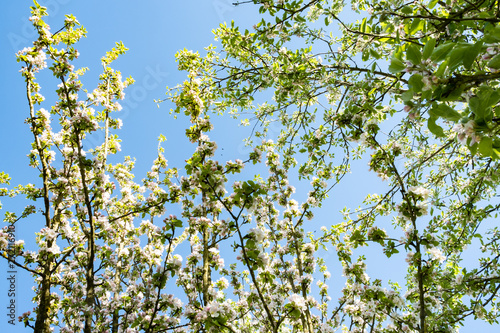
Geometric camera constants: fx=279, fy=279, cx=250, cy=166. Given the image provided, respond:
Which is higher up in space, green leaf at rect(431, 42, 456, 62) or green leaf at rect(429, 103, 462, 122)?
green leaf at rect(431, 42, 456, 62)

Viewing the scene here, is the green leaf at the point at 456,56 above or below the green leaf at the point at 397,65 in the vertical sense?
below

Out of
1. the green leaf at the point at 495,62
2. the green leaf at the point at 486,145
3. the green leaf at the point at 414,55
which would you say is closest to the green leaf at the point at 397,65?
the green leaf at the point at 414,55

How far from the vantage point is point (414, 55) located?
3.98 ft

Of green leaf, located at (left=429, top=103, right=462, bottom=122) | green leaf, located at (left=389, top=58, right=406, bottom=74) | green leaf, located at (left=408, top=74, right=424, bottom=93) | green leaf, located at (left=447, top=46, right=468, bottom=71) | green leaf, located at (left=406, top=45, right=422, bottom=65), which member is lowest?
green leaf, located at (left=429, top=103, right=462, bottom=122)

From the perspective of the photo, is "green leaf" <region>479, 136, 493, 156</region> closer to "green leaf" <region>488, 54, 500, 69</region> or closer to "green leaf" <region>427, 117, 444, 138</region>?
"green leaf" <region>427, 117, 444, 138</region>

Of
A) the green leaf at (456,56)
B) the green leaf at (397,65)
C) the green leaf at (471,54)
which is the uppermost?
the green leaf at (397,65)

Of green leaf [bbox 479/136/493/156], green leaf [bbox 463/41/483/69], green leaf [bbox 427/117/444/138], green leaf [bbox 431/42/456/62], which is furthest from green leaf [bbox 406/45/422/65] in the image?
green leaf [bbox 479/136/493/156]

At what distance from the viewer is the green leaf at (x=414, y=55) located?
3.96 ft

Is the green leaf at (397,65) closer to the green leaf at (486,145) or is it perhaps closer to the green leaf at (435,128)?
the green leaf at (435,128)

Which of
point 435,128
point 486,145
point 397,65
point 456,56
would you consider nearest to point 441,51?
point 456,56

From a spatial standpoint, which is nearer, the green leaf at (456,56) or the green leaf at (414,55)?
the green leaf at (456,56)

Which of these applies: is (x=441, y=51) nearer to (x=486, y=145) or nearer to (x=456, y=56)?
(x=456, y=56)

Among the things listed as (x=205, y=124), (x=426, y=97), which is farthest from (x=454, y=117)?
(x=205, y=124)

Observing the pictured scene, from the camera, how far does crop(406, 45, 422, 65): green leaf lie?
1.21m
